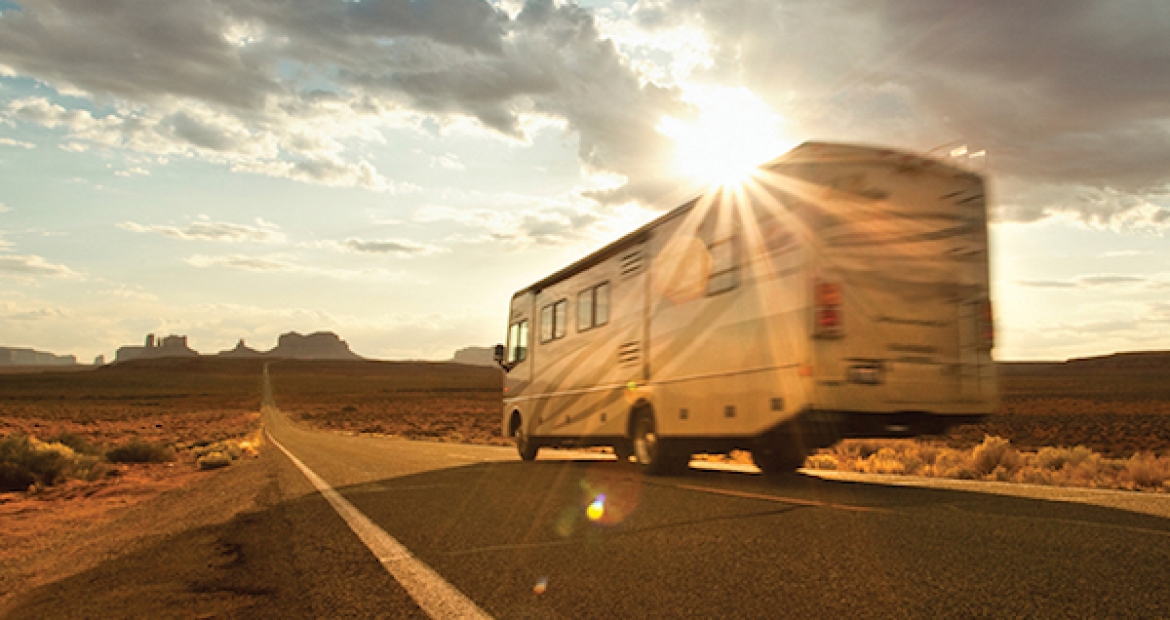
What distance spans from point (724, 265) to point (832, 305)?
5.97 ft

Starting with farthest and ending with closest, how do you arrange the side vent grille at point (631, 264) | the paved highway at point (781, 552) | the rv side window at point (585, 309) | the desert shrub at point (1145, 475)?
the rv side window at point (585, 309) < the side vent grille at point (631, 264) < the desert shrub at point (1145, 475) < the paved highway at point (781, 552)

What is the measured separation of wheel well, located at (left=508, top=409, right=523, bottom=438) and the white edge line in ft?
33.8

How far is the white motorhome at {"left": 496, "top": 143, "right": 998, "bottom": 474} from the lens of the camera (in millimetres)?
9312

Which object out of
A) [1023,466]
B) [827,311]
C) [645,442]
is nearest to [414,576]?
[827,311]

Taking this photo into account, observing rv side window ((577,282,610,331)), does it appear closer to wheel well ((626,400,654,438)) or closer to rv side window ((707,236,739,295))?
→ wheel well ((626,400,654,438))

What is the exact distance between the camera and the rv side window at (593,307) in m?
14.1

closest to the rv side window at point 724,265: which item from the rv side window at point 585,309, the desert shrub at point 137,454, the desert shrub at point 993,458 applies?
the rv side window at point 585,309

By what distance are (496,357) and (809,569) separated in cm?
1592

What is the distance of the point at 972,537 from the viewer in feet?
18.6

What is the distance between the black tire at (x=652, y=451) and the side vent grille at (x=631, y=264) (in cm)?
208

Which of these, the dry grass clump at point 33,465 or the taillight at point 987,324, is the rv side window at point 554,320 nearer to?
the taillight at point 987,324

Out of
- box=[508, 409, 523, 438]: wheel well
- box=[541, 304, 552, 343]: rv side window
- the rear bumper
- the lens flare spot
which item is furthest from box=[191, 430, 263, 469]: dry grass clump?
the rear bumper

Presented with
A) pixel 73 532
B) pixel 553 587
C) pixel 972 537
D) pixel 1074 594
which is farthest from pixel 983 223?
pixel 73 532

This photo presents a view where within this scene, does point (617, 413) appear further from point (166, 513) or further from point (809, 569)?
point (809, 569)
